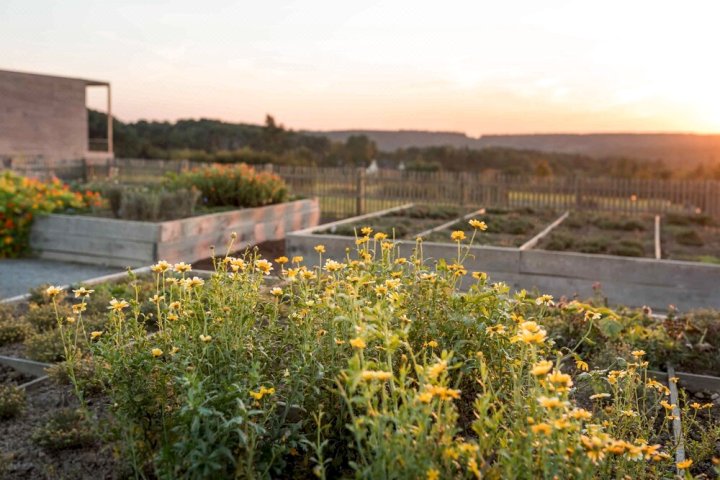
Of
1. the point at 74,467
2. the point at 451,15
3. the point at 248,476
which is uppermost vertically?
the point at 451,15

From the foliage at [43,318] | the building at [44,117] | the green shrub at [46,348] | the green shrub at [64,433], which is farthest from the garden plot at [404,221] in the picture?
the building at [44,117]

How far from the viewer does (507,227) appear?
424 inches

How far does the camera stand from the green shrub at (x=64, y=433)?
3545 mm

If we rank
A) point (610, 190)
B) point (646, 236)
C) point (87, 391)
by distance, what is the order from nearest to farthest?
point (87, 391)
point (646, 236)
point (610, 190)

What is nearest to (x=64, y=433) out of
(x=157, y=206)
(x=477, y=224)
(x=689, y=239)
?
(x=477, y=224)

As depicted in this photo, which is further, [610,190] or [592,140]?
[592,140]

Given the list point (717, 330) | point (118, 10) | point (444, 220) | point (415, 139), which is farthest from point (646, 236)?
point (415, 139)

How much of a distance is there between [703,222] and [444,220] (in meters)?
5.73

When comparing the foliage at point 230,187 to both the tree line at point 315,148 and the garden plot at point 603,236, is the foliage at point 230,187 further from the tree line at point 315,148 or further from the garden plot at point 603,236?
the tree line at point 315,148

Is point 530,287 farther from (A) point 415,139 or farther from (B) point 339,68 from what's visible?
(A) point 415,139

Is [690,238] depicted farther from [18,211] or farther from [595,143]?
[595,143]

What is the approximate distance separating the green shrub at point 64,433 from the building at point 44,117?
25536mm

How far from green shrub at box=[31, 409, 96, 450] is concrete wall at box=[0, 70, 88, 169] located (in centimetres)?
2603

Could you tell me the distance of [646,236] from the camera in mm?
11297
